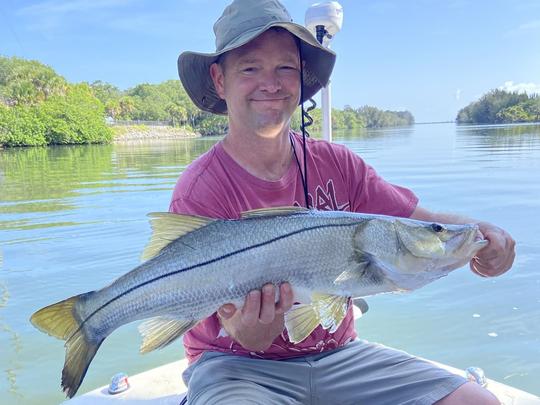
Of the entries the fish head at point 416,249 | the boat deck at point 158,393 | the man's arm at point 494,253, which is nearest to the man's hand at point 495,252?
the man's arm at point 494,253

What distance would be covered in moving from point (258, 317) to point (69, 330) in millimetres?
791

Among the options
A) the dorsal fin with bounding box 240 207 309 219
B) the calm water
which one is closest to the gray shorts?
the dorsal fin with bounding box 240 207 309 219

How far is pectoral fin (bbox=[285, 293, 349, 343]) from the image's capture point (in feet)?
6.51

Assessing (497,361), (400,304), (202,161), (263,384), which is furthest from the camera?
(400,304)

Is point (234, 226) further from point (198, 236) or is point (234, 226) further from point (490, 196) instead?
point (490, 196)

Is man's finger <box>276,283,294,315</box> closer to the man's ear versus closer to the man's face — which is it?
the man's face

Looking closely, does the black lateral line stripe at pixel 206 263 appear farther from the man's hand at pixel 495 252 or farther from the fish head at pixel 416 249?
the man's hand at pixel 495 252

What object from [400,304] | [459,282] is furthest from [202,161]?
[459,282]

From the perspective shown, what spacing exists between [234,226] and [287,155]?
80 cm

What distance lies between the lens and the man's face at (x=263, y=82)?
2.56 metres

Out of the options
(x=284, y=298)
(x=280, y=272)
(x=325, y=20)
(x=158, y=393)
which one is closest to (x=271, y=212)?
(x=280, y=272)

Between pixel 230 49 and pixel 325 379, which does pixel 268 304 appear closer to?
pixel 325 379

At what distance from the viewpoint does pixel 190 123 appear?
120 metres

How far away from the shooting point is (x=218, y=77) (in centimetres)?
283
